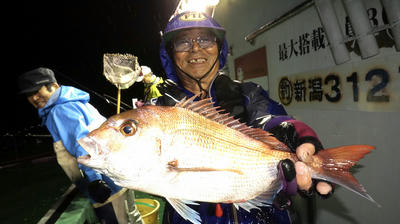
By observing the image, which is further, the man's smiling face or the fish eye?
the man's smiling face

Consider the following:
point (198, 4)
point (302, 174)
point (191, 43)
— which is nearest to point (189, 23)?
point (191, 43)

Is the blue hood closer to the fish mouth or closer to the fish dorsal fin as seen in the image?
the fish mouth

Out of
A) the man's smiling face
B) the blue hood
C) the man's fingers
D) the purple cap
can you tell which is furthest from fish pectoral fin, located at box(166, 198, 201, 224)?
the blue hood

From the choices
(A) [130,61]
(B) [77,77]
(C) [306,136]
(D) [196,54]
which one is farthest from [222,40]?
(B) [77,77]

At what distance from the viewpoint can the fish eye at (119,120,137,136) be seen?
1322 millimetres

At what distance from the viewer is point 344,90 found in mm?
3174

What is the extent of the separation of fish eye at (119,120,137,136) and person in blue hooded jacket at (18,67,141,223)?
192 centimetres

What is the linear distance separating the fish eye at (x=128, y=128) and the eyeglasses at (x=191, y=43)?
3.95 ft

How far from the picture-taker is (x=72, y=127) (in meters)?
3.06

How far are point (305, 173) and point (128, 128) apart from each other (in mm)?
1275

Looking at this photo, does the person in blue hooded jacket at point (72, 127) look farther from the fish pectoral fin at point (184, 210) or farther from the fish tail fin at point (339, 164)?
the fish tail fin at point (339, 164)

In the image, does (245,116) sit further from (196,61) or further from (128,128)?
(128,128)

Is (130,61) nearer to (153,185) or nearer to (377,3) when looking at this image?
(153,185)

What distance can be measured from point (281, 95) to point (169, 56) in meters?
2.99
